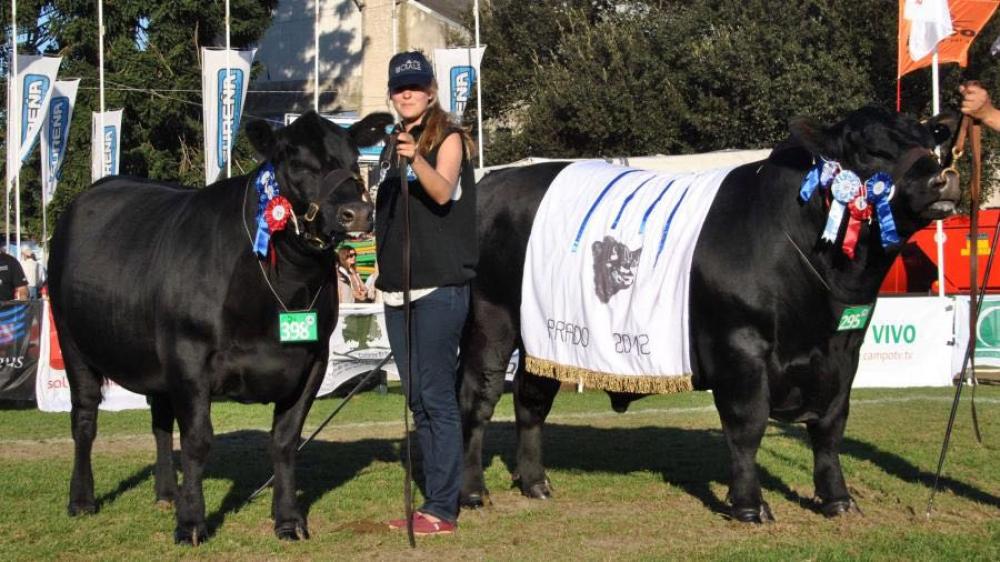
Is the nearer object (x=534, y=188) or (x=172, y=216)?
(x=172, y=216)

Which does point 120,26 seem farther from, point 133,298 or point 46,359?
point 133,298

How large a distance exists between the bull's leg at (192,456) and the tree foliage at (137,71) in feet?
109

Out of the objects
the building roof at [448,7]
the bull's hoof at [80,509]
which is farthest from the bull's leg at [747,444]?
the building roof at [448,7]

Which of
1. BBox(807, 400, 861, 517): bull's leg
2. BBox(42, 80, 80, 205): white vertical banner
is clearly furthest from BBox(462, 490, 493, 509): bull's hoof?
BBox(42, 80, 80, 205): white vertical banner

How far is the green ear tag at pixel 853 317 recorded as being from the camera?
6.27 meters

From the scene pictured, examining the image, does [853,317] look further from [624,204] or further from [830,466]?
[624,204]

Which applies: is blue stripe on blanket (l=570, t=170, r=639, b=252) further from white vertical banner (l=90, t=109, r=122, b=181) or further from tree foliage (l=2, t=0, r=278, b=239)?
tree foliage (l=2, t=0, r=278, b=239)

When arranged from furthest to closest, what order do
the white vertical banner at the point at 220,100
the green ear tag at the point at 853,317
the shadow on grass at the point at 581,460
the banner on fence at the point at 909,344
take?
the white vertical banner at the point at 220,100 → the banner on fence at the point at 909,344 → the shadow on grass at the point at 581,460 → the green ear tag at the point at 853,317

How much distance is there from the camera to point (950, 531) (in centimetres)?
600

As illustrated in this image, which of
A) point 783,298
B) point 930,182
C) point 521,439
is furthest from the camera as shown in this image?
point 521,439

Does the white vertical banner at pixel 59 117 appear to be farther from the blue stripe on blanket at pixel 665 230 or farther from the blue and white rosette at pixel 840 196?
the blue and white rosette at pixel 840 196

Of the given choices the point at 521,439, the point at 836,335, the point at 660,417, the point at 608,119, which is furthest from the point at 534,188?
the point at 608,119

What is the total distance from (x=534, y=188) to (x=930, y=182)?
113 inches

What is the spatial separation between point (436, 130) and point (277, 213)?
3.18 ft
